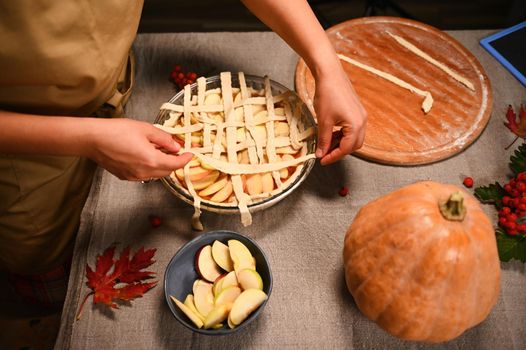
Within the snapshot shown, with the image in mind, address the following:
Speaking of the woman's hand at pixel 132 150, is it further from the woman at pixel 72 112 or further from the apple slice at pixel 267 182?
the apple slice at pixel 267 182

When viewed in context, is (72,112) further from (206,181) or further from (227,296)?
(227,296)

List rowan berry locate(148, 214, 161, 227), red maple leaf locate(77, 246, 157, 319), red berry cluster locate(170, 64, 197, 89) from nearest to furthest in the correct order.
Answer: red maple leaf locate(77, 246, 157, 319), rowan berry locate(148, 214, 161, 227), red berry cluster locate(170, 64, 197, 89)

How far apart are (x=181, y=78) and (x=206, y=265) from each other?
2.00 ft

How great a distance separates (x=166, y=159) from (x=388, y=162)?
0.58m

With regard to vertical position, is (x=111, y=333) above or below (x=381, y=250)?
below

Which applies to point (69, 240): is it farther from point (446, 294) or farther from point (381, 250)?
point (446, 294)

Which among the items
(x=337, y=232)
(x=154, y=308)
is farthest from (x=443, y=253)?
(x=154, y=308)

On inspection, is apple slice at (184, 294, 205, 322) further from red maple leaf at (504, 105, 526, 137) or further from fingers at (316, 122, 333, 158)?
red maple leaf at (504, 105, 526, 137)

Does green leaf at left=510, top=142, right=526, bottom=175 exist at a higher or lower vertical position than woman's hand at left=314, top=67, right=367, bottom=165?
lower

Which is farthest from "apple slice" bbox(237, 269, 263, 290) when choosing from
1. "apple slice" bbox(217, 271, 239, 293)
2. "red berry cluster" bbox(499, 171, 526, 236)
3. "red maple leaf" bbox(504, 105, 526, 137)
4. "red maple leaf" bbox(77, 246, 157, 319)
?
"red maple leaf" bbox(504, 105, 526, 137)

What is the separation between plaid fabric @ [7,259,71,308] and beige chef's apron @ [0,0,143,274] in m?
0.05

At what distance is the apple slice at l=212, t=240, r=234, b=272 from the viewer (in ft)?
3.11

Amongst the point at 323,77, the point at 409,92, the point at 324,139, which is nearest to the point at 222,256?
the point at 324,139

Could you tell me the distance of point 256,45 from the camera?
148 centimetres
